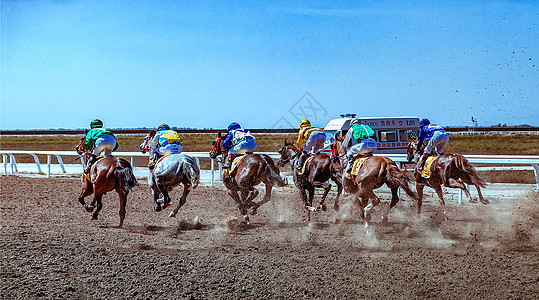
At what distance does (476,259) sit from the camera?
6586 millimetres

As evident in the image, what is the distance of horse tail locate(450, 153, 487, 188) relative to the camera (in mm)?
9234

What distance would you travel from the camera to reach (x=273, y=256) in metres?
6.60

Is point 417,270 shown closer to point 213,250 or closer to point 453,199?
point 213,250

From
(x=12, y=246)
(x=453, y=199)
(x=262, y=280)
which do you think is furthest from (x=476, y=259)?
(x=453, y=199)

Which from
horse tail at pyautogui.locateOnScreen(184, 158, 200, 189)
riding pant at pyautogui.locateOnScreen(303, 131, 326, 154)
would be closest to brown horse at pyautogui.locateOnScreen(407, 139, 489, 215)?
riding pant at pyautogui.locateOnScreen(303, 131, 326, 154)

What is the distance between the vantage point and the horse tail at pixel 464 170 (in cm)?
923

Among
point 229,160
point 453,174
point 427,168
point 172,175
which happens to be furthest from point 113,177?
point 453,174

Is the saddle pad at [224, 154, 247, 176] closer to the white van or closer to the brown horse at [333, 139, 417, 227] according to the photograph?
the brown horse at [333, 139, 417, 227]

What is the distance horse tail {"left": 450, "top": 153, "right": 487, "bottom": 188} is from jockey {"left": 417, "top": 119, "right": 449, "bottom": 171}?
569mm

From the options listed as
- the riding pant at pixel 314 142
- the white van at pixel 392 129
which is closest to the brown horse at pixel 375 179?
the riding pant at pixel 314 142

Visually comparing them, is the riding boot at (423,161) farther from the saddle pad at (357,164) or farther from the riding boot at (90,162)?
the riding boot at (90,162)

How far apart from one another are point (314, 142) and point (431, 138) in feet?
7.49

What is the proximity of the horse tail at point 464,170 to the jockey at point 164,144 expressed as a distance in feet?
16.3

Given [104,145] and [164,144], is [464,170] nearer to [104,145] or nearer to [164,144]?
[164,144]
